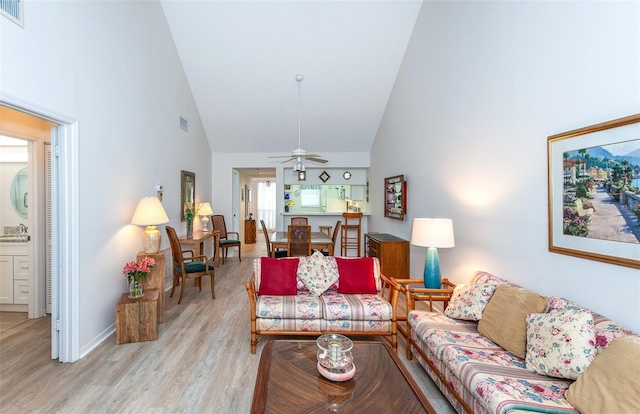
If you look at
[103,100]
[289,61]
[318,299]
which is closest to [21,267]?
[103,100]

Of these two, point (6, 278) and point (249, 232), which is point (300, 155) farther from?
point (249, 232)

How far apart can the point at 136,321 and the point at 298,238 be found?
250 centimetres

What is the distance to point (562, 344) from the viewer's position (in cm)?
159

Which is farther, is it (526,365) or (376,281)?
(376,281)

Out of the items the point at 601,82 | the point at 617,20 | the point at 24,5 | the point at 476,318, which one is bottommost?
the point at 476,318

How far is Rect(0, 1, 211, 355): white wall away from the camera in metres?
2.20

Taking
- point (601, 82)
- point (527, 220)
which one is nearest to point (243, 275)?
point (527, 220)

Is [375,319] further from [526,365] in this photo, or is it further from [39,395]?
[39,395]

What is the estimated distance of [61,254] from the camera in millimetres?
2541

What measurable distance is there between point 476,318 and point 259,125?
5.26 metres

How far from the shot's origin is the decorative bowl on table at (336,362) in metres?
1.61

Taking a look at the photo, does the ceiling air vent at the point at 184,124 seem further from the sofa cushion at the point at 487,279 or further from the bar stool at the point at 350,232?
the sofa cushion at the point at 487,279

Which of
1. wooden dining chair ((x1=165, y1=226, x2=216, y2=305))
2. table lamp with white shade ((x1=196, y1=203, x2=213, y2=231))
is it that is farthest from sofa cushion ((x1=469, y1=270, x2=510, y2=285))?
table lamp with white shade ((x1=196, y1=203, x2=213, y2=231))

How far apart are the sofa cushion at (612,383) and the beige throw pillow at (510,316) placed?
1.41ft
